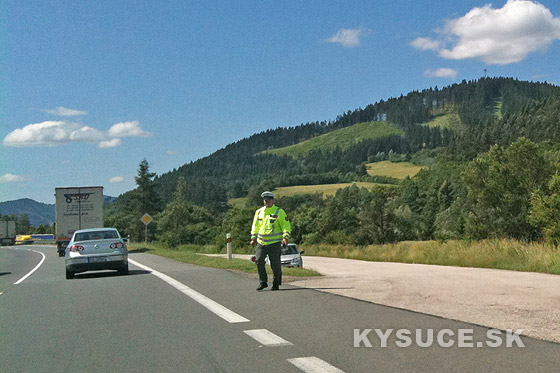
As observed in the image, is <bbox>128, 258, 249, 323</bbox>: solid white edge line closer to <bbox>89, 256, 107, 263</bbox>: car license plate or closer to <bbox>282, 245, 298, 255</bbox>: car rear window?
<bbox>89, 256, 107, 263</bbox>: car license plate

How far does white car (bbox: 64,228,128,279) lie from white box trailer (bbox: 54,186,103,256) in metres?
21.0

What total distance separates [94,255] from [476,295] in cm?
1109

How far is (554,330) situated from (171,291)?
7.72m

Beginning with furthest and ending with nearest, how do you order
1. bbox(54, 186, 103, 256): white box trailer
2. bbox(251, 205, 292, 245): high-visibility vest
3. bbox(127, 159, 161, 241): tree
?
bbox(127, 159, 161, 241): tree, bbox(54, 186, 103, 256): white box trailer, bbox(251, 205, 292, 245): high-visibility vest

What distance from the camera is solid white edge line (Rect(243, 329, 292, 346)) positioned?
6.48 metres

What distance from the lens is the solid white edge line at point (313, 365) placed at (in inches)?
204

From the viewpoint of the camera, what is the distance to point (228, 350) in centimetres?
625

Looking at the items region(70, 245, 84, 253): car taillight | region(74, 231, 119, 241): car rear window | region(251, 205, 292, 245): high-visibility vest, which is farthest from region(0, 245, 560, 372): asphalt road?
region(74, 231, 119, 241): car rear window

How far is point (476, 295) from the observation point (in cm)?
1001

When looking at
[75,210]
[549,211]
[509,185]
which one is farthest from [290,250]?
[509,185]

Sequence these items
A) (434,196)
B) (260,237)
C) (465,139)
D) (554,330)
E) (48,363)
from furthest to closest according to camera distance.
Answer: (465,139) → (434,196) → (260,237) → (554,330) → (48,363)

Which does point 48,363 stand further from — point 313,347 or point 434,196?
point 434,196

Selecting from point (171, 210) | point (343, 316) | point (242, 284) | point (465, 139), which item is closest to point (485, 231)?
point (242, 284)

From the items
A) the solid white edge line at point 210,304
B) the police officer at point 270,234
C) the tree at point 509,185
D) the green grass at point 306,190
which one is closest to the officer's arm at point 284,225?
the police officer at point 270,234
